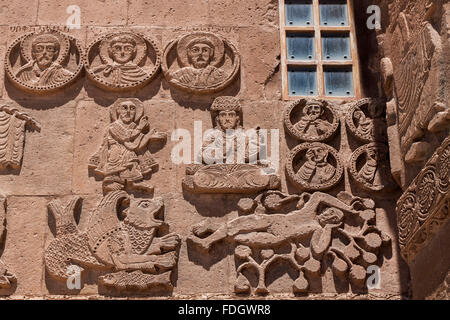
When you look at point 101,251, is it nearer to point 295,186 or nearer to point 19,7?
point 295,186

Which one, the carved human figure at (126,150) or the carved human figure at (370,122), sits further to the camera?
the carved human figure at (370,122)

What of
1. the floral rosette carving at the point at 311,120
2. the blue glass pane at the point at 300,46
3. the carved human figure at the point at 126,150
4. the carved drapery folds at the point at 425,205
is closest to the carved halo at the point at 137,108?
the carved human figure at the point at 126,150

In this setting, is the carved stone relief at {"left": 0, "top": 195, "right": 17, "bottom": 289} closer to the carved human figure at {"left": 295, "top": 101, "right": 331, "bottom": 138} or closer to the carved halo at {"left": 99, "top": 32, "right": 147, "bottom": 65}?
the carved halo at {"left": 99, "top": 32, "right": 147, "bottom": 65}

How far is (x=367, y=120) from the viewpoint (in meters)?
7.79

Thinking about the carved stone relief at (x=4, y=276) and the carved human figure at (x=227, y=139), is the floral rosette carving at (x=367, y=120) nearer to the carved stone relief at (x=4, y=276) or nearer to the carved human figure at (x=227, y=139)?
the carved human figure at (x=227, y=139)

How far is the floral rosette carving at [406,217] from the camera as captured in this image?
6770 millimetres

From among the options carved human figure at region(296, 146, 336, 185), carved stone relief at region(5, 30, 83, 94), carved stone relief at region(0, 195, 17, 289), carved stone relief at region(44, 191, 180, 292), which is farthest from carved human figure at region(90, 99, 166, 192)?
carved human figure at region(296, 146, 336, 185)

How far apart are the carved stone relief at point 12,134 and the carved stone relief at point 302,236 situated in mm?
1552

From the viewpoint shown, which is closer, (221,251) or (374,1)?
(221,251)

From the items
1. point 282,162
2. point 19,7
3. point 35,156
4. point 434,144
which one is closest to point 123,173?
point 35,156

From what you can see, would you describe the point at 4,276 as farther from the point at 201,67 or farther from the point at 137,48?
the point at 201,67

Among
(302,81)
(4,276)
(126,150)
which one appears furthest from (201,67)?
(4,276)

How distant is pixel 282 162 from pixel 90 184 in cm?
153

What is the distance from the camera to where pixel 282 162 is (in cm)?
762
